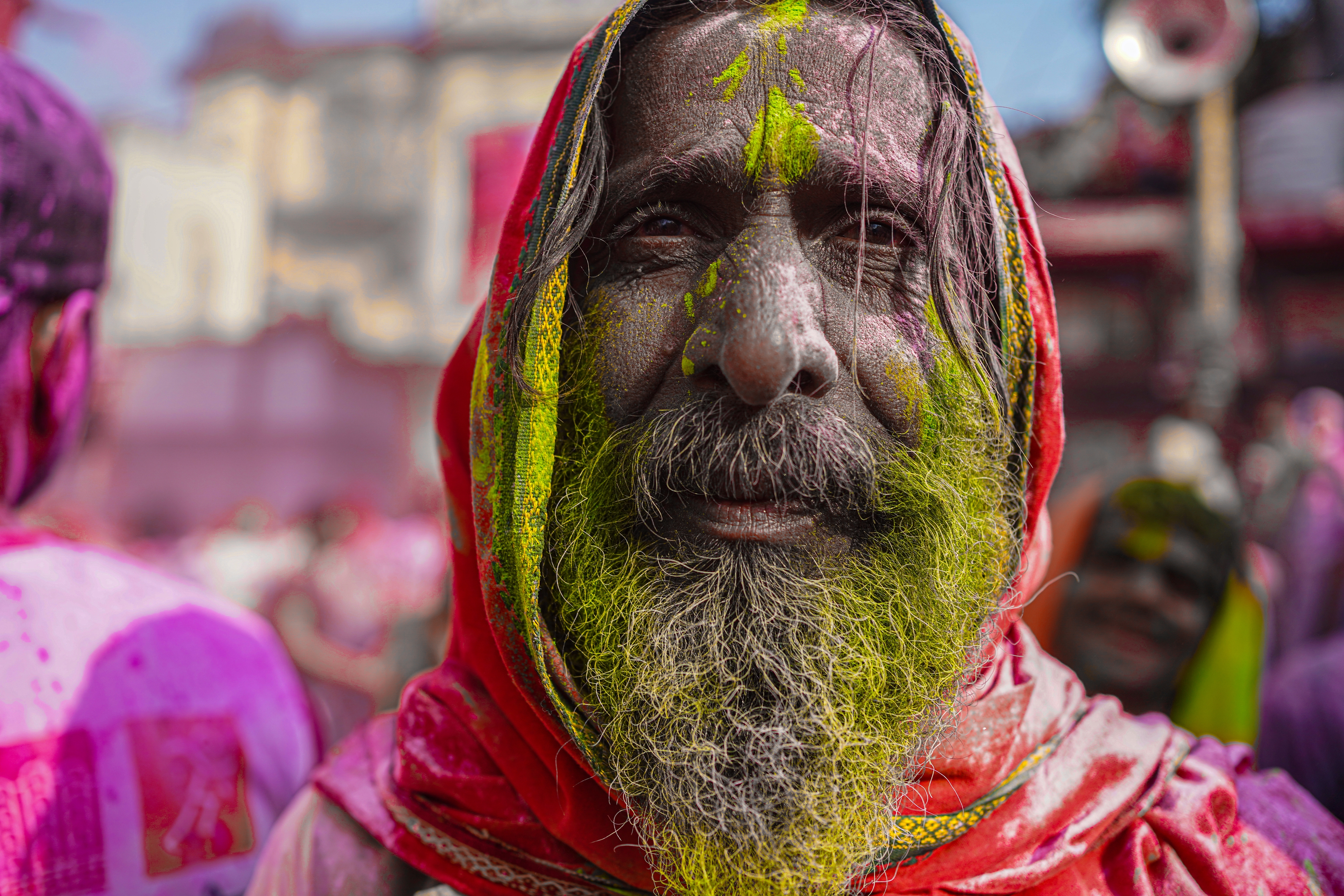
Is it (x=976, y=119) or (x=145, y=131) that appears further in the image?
(x=145, y=131)

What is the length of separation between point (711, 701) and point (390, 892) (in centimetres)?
67

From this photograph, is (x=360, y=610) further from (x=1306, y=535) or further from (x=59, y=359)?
(x=1306, y=535)

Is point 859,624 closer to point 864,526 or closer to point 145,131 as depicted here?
point 864,526

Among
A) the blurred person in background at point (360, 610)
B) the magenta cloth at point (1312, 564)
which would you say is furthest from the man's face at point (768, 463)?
the magenta cloth at point (1312, 564)

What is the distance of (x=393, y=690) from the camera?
4.52 meters

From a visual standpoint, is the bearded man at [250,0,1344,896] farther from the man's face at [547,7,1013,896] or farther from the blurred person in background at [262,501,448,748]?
the blurred person in background at [262,501,448,748]

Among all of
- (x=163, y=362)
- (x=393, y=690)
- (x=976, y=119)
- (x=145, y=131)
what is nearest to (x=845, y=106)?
(x=976, y=119)

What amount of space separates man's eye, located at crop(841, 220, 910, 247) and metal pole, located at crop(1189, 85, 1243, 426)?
992 cm

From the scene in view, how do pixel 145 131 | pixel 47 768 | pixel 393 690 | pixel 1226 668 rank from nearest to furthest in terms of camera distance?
pixel 47 768, pixel 1226 668, pixel 393 690, pixel 145 131

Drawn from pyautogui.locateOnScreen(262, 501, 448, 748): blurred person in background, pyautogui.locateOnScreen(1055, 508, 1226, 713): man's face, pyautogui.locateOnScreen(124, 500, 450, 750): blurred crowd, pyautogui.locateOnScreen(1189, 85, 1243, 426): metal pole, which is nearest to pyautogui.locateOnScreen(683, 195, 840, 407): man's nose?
pyautogui.locateOnScreen(1055, 508, 1226, 713): man's face

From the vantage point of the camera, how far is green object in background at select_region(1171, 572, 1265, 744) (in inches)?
120

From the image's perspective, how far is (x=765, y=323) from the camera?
1154mm

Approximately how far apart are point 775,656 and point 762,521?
18cm

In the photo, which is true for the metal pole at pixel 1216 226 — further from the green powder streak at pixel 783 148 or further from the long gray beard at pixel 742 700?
the long gray beard at pixel 742 700
